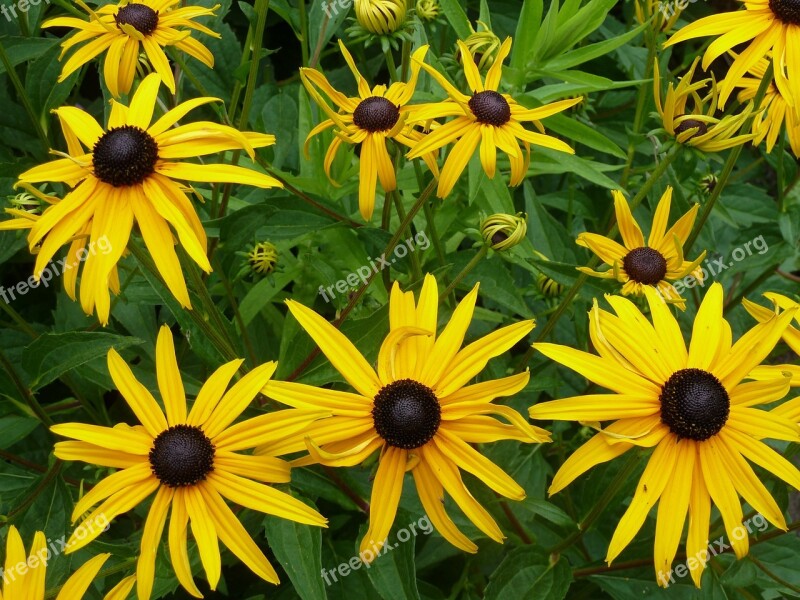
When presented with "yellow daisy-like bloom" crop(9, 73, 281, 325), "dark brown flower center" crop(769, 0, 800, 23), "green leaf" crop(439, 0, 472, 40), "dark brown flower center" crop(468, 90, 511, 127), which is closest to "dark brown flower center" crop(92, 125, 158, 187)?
"yellow daisy-like bloom" crop(9, 73, 281, 325)

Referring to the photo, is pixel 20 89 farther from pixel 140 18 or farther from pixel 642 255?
pixel 642 255

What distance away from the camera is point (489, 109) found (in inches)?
55.1

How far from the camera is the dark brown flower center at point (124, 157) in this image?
3.74ft

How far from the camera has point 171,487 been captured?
1.13 m

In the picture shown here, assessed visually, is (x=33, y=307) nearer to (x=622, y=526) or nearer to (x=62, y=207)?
(x=62, y=207)

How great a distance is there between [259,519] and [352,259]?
22.9 inches

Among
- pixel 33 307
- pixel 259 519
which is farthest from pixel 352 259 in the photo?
pixel 33 307

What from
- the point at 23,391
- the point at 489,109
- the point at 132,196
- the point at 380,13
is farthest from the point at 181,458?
the point at 380,13

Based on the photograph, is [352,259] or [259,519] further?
[352,259]

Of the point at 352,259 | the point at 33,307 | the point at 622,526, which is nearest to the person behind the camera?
the point at 622,526

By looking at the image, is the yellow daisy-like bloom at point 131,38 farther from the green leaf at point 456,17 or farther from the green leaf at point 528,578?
the green leaf at point 528,578

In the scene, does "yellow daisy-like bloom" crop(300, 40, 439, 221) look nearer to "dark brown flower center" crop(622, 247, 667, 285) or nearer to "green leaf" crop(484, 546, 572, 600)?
"dark brown flower center" crop(622, 247, 667, 285)

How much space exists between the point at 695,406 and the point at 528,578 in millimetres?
513

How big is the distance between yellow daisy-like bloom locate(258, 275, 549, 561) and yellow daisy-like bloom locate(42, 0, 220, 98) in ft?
2.29
